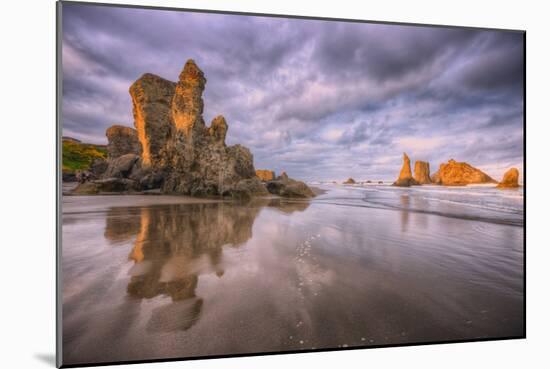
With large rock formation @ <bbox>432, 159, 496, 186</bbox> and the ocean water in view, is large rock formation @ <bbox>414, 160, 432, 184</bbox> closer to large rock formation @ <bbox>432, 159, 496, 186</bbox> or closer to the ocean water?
large rock formation @ <bbox>432, 159, 496, 186</bbox>

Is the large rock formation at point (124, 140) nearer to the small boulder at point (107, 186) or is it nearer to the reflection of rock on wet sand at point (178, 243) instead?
the small boulder at point (107, 186)

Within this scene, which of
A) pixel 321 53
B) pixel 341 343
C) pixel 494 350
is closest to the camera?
pixel 341 343

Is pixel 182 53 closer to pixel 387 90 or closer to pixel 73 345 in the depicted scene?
pixel 387 90

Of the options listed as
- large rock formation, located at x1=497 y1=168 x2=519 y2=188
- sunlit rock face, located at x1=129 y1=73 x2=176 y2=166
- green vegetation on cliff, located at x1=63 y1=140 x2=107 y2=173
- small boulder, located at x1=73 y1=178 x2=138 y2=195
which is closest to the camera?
green vegetation on cliff, located at x1=63 y1=140 x2=107 y2=173

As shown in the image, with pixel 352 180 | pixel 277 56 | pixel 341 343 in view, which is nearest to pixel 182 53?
pixel 277 56

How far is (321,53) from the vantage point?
297 centimetres

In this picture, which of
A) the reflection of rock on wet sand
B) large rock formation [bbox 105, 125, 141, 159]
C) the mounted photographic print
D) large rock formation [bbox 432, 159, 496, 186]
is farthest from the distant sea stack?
large rock formation [bbox 432, 159, 496, 186]

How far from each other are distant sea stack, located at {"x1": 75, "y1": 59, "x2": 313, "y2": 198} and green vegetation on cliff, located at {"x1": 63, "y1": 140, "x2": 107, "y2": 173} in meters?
0.26

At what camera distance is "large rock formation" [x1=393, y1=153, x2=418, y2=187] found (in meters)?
3.30

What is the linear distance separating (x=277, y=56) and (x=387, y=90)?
170cm

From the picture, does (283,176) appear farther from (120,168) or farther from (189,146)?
(189,146)

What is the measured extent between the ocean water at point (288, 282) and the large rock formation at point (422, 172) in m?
0.31

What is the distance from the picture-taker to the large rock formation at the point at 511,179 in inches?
118

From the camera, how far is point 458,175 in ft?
11.7
